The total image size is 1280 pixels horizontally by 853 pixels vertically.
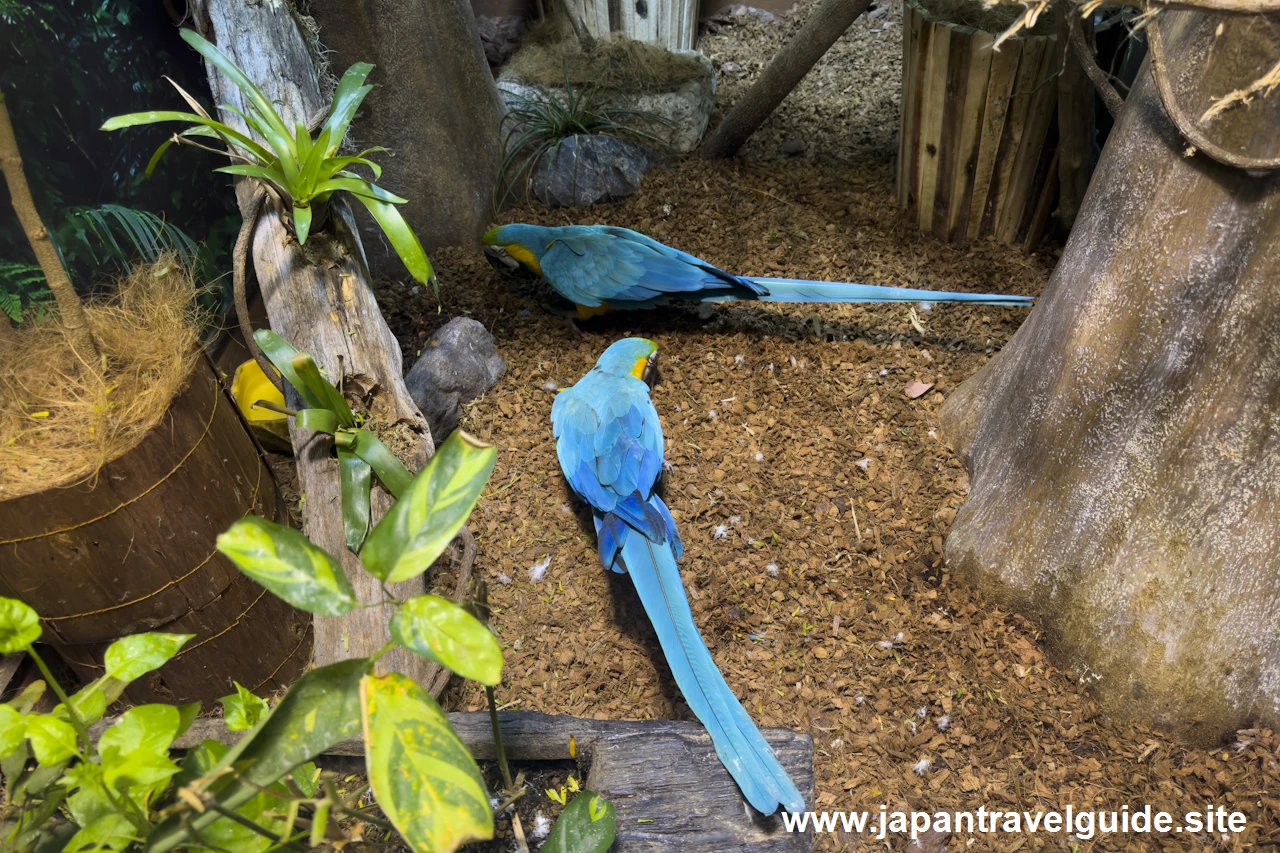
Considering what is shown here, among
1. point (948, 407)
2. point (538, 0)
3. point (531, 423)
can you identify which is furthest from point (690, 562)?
point (538, 0)

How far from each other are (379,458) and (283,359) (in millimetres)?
301

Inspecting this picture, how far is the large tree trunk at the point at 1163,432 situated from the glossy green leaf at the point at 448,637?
149 centimetres

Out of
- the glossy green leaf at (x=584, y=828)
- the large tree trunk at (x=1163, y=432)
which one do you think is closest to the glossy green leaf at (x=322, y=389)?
the glossy green leaf at (x=584, y=828)

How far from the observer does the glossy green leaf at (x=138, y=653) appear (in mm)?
909

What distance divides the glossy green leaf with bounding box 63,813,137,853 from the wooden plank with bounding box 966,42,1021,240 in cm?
284

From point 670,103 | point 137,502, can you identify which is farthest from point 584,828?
point 670,103

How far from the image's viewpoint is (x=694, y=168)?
341 centimetres

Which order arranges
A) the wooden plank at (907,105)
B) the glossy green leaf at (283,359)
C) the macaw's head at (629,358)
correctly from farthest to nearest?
1. the wooden plank at (907,105)
2. the macaw's head at (629,358)
3. the glossy green leaf at (283,359)

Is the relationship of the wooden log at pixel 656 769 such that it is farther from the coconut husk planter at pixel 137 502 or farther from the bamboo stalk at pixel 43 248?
the bamboo stalk at pixel 43 248

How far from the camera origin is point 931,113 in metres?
2.73

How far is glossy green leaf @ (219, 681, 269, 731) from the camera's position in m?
1.07

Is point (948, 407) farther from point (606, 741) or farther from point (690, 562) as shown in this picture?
point (606, 741)

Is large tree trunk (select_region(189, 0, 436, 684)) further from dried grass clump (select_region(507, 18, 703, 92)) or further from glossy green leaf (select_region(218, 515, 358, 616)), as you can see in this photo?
dried grass clump (select_region(507, 18, 703, 92))

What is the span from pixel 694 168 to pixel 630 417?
1.78 metres
